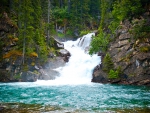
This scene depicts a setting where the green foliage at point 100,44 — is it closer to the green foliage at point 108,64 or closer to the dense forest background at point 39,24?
the dense forest background at point 39,24

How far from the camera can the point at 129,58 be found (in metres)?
38.2

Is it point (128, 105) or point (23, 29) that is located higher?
point (23, 29)

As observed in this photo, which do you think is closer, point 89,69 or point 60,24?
point 89,69

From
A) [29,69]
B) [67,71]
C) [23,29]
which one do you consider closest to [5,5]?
[23,29]

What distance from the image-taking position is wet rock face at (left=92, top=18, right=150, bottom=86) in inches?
1420

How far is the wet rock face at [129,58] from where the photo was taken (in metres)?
36.1

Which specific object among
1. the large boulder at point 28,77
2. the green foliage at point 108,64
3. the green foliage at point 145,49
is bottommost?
the large boulder at point 28,77

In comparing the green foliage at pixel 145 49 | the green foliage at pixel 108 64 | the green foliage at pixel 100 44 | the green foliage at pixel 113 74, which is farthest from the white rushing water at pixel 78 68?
the green foliage at pixel 145 49

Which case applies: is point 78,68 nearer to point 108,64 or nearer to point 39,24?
point 108,64

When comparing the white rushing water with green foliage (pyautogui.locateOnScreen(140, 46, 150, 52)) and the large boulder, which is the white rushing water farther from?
green foliage (pyautogui.locateOnScreen(140, 46, 150, 52))

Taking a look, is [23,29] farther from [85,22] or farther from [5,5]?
[85,22]

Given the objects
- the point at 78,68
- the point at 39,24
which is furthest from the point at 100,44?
the point at 39,24

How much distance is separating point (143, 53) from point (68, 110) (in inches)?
895

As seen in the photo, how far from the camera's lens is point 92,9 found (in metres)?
79.5
